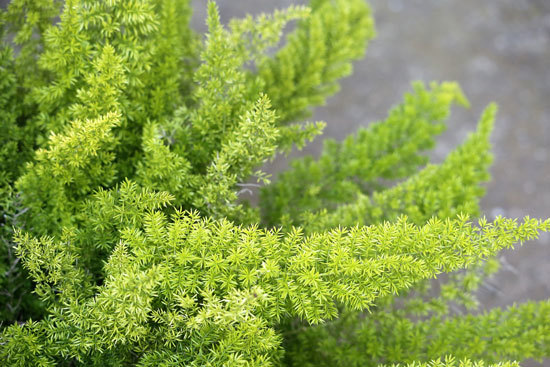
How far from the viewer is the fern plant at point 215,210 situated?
658 mm

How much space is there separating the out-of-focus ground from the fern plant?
0.63 m

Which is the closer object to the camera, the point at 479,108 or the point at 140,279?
the point at 140,279

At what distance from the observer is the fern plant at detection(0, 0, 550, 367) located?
0.66m

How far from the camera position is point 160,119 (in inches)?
36.0

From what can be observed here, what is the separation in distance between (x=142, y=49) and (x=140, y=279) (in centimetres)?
44

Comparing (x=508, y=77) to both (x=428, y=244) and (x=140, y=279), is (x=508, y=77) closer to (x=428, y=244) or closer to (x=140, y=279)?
(x=428, y=244)

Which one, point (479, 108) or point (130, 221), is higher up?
point (479, 108)

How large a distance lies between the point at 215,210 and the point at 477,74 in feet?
5.37

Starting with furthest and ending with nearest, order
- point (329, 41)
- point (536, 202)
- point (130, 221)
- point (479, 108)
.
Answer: point (479, 108), point (536, 202), point (329, 41), point (130, 221)

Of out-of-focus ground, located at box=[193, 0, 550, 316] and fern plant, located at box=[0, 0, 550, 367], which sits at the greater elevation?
out-of-focus ground, located at box=[193, 0, 550, 316]

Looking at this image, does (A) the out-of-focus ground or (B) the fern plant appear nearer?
(B) the fern plant

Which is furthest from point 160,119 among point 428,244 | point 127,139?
point 428,244

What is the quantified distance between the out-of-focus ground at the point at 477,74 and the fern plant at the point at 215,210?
0.63 m

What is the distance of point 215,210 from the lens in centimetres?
80
